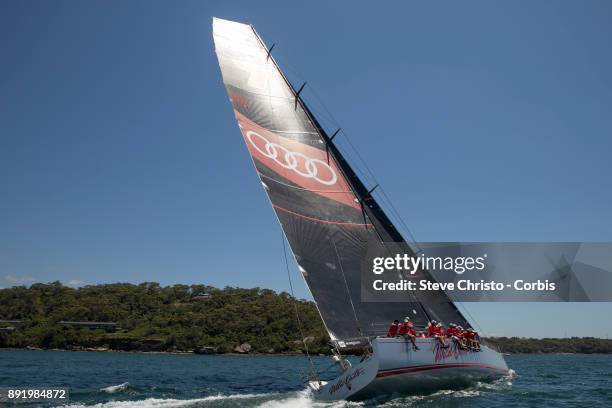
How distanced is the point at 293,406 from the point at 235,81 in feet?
40.4

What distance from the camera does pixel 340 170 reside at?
19.5 meters

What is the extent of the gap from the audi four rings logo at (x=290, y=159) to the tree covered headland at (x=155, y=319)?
202 ft

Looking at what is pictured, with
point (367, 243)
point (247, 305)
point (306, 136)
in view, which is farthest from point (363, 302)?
point (247, 305)

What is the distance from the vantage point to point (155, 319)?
296ft

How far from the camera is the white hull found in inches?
512

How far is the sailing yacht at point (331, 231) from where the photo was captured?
13.8 metres

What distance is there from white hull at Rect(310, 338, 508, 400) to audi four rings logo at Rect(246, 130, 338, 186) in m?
7.24

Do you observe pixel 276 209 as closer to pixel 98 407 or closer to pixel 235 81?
pixel 235 81

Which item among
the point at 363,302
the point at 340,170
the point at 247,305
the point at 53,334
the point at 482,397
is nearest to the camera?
the point at 482,397

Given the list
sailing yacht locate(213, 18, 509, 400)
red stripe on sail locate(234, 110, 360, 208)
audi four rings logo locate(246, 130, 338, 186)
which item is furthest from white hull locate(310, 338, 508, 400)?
audi four rings logo locate(246, 130, 338, 186)

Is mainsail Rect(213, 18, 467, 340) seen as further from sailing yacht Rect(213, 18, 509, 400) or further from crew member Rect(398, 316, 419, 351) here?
crew member Rect(398, 316, 419, 351)

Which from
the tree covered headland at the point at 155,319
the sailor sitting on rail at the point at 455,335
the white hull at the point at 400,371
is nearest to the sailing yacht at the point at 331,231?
the white hull at the point at 400,371

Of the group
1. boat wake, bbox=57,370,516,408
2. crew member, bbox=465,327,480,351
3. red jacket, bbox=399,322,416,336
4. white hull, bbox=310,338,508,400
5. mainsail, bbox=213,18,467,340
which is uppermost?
mainsail, bbox=213,18,467,340

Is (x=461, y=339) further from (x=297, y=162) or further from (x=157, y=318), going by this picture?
(x=157, y=318)
